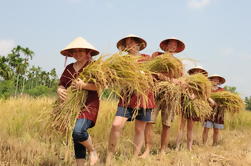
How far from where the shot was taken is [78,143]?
288 centimetres

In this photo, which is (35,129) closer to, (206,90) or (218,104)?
(206,90)

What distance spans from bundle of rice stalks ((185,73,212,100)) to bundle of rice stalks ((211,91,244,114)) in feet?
4.47

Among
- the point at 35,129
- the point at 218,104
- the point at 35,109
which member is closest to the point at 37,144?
the point at 35,129

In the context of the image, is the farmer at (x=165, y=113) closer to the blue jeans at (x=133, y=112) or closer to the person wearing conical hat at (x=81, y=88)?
the blue jeans at (x=133, y=112)

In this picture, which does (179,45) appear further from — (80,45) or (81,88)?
(81,88)

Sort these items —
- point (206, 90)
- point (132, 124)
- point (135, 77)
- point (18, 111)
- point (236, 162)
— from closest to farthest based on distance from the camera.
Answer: point (135, 77), point (236, 162), point (206, 90), point (18, 111), point (132, 124)

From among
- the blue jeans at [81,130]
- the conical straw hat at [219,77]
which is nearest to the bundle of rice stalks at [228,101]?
the conical straw hat at [219,77]

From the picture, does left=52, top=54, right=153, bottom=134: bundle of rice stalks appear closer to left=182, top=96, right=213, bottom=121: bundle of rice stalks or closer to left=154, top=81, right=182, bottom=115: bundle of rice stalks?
left=154, top=81, right=182, bottom=115: bundle of rice stalks

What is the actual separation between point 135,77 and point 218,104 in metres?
2.97

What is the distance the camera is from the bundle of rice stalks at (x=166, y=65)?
3.69 m

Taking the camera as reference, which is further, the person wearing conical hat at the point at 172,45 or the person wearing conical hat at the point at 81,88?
the person wearing conical hat at the point at 172,45

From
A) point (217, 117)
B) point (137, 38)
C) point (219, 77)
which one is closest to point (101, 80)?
point (137, 38)

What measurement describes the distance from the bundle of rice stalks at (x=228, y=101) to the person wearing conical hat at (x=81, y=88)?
10.3 ft

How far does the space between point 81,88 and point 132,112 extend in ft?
2.90
